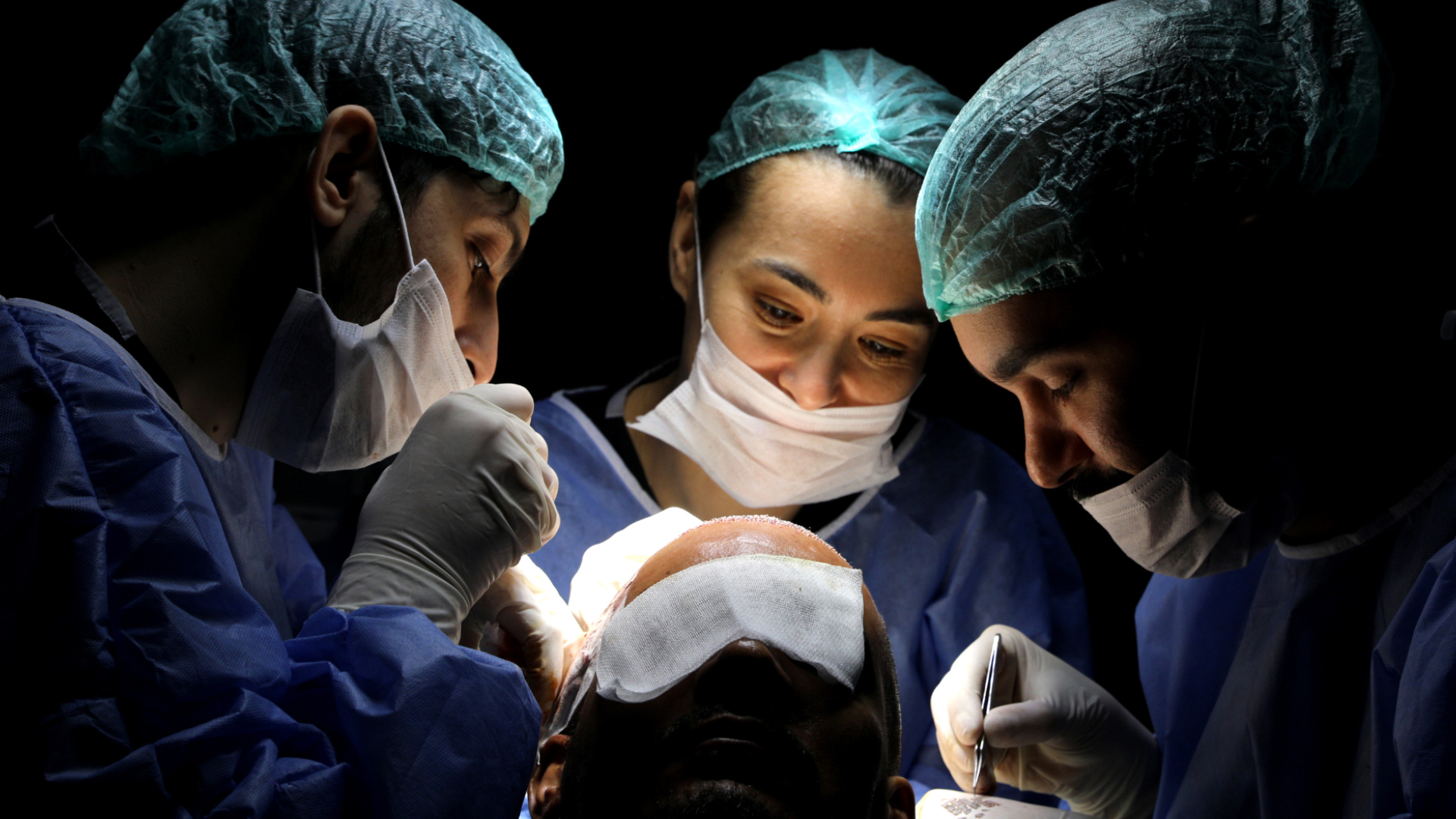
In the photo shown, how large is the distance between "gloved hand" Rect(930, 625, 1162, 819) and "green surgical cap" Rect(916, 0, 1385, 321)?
85 cm

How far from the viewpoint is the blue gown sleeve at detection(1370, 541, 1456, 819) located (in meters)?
1.31

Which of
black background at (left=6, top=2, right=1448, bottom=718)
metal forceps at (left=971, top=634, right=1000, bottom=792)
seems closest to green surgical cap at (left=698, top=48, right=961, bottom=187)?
black background at (left=6, top=2, right=1448, bottom=718)

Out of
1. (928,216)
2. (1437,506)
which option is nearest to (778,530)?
(928,216)

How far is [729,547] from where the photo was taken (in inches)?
68.8

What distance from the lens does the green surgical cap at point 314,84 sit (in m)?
1.56

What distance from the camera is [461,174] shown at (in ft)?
5.70

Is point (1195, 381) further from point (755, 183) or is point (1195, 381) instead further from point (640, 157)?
point (640, 157)

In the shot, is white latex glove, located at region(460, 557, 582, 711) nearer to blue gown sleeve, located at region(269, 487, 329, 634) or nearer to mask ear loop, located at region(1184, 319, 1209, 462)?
blue gown sleeve, located at region(269, 487, 329, 634)

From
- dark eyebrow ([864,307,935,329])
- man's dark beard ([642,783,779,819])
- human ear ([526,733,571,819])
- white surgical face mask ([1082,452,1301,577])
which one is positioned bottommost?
human ear ([526,733,571,819])

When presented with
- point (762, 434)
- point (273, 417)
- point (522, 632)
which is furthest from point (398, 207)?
point (762, 434)

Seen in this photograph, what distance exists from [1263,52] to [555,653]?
1.54 metres

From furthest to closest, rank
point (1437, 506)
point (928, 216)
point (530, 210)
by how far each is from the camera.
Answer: point (530, 210), point (928, 216), point (1437, 506)

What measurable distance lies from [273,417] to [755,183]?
46.9 inches

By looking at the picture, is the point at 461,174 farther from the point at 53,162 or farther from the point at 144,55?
the point at 53,162
